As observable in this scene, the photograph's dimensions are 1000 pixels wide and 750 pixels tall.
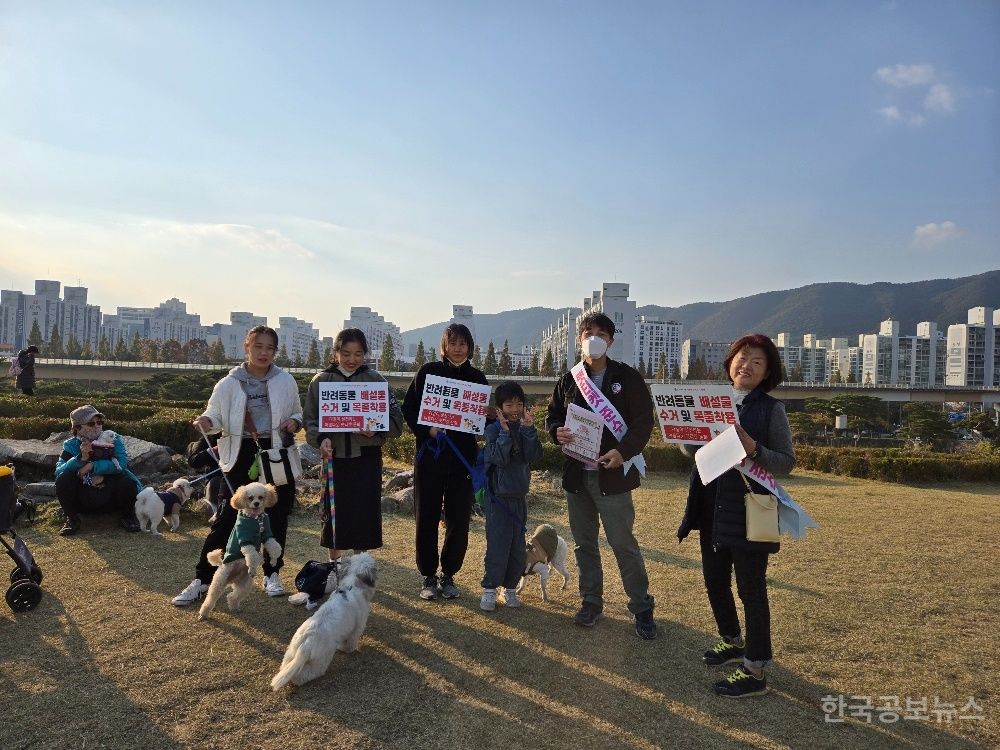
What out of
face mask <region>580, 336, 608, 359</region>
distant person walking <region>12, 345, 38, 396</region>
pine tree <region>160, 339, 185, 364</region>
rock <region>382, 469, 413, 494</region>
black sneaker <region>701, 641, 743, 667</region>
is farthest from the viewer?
pine tree <region>160, 339, 185, 364</region>

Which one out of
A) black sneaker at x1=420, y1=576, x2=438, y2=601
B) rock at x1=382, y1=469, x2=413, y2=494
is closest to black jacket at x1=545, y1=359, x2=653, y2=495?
black sneaker at x1=420, y1=576, x2=438, y2=601

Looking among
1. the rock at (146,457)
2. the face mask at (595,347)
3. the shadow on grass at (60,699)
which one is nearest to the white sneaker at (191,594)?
the shadow on grass at (60,699)

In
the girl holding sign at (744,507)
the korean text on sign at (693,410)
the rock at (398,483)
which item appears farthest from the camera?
the rock at (398,483)

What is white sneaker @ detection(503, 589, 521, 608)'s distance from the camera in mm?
5059

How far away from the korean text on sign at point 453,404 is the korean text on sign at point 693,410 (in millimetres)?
1496

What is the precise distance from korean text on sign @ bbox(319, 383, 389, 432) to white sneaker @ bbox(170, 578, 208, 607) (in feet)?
5.42

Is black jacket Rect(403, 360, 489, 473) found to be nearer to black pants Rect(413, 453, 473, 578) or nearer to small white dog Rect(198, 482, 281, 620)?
black pants Rect(413, 453, 473, 578)

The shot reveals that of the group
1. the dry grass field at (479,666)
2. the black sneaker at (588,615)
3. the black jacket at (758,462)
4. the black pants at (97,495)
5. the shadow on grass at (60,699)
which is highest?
the black jacket at (758,462)

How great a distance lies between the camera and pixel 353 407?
4.85 meters

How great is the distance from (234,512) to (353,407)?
131cm

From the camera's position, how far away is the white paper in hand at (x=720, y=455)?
11.2ft

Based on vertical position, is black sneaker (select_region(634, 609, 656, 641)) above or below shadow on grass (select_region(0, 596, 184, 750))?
above

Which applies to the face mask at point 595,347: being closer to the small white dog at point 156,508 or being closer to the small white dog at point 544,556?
the small white dog at point 544,556

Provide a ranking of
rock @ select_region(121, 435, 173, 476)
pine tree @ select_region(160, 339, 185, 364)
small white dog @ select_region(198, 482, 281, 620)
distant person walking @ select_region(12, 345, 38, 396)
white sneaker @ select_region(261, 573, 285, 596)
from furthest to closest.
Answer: pine tree @ select_region(160, 339, 185, 364)
distant person walking @ select_region(12, 345, 38, 396)
rock @ select_region(121, 435, 173, 476)
white sneaker @ select_region(261, 573, 285, 596)
small white dog @ select_region(198, 482, 281, 620)
